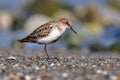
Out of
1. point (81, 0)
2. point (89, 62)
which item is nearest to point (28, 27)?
point (81, 0)

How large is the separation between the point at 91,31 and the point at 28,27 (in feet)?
12.9

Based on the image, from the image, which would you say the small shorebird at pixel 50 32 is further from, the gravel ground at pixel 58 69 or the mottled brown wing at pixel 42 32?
the gravel ground at pixel 58 69

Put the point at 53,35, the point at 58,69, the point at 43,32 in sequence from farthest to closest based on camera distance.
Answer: the point at 43,32, the point at 53,35, the point at 58,69

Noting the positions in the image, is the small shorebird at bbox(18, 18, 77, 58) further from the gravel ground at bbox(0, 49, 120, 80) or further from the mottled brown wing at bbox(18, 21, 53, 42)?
the gravel ground at bbox(0, 49, 120, 80)

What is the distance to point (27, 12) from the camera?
39844 mm

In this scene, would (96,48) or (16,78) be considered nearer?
(16,78)

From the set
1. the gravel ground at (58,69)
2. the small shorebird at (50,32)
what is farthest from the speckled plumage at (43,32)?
the gravel ground at (58,69)

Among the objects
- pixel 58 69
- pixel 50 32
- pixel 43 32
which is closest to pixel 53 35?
pixel 50 32

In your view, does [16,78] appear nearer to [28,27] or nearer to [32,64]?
[32,64]

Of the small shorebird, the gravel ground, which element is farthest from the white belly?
the gravel ground

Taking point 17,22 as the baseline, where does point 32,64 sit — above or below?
below

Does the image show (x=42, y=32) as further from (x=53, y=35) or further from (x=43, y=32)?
(x=53, y=35)

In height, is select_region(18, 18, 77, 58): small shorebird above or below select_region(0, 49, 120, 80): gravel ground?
above

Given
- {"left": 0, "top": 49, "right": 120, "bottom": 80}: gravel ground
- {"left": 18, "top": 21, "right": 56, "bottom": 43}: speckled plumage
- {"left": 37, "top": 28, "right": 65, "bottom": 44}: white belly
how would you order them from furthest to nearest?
{"left": 18, "top": 21, "right": 56, "bottom": 43}: speckled plumage → {"left": 37, "top": 28, "right": 65, "bottom": 44}: white belly → {"left": 0, "top": 49, "right": 120, "bottom": 80}: gravel ground
